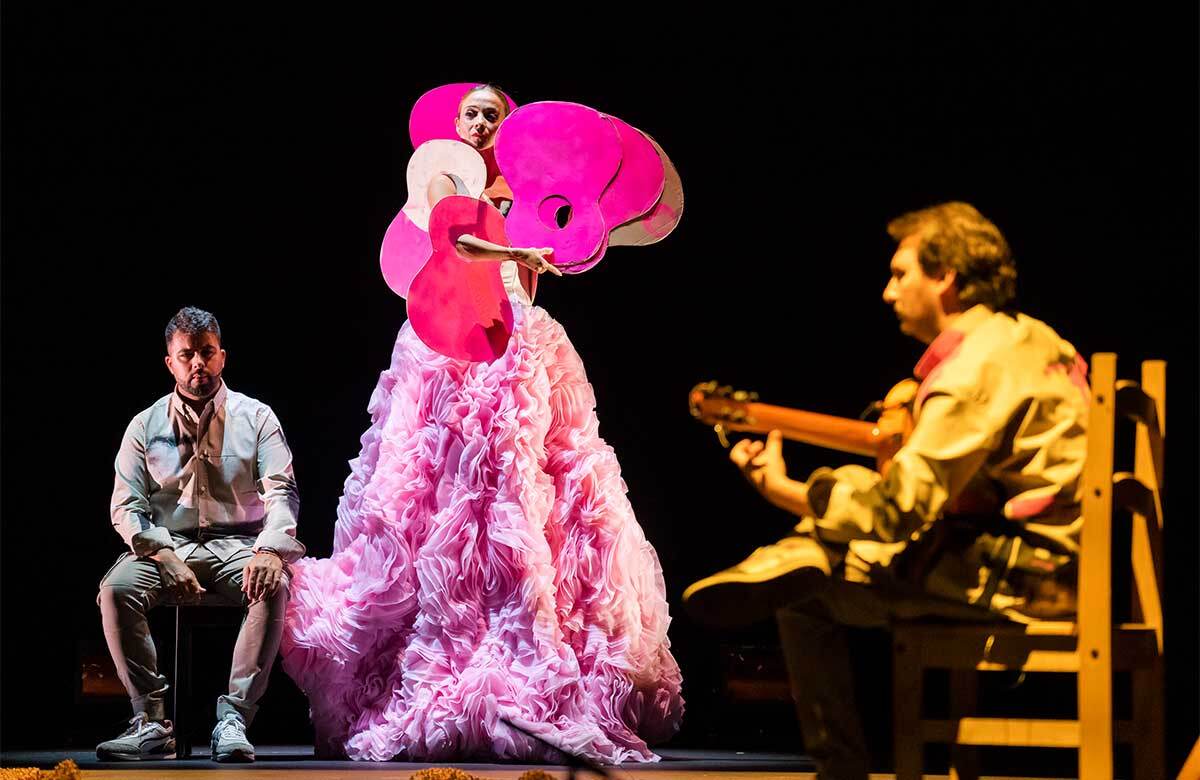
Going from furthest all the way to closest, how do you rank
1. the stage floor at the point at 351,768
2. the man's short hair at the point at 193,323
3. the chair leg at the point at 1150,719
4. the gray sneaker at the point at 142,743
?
the man's short hair at the point at 193,323 → the gray sneaker at the point at 142,743 → the stage floor at the point at 351,768 → the chair leg at the point at 1150,719

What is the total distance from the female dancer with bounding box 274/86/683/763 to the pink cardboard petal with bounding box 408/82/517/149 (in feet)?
1.28

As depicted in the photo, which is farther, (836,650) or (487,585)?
(487,585)

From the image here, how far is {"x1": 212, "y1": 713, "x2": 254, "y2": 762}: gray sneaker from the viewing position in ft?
10.9

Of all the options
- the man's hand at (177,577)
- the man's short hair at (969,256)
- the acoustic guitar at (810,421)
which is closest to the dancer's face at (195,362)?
the man's hand at (177,577)

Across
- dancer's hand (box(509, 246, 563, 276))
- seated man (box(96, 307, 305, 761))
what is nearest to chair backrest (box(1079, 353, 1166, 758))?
dancer's hand (box(509, 246, 563, 276))

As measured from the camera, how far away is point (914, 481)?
1794 mm

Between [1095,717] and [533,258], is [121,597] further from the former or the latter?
[1095,717]

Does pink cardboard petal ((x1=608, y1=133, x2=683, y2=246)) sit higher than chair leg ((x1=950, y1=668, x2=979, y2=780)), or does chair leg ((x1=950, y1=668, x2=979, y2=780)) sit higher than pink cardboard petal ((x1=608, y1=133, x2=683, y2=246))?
pink cardboard petal ((x1=608, y1=133, x2=683, y2=246))

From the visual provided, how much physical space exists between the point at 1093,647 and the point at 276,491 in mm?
2171

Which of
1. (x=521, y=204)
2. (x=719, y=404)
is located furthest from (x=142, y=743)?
(x=719, y=404)

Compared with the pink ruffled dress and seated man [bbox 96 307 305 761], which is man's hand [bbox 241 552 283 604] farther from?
the pink ruffled dress

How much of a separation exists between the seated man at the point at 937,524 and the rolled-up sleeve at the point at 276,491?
69.7 inches

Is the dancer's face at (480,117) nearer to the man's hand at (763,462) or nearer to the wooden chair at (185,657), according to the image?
the wooden chair at (185,657)

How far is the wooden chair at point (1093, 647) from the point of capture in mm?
1815
